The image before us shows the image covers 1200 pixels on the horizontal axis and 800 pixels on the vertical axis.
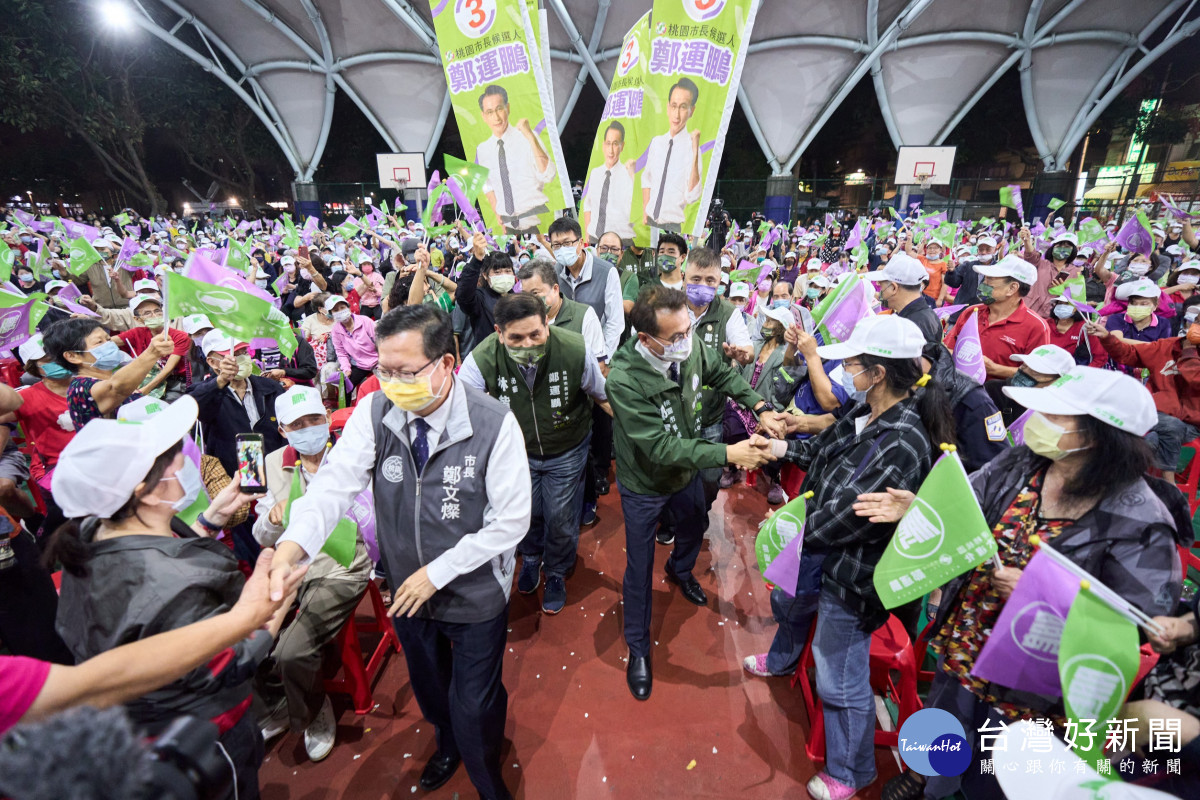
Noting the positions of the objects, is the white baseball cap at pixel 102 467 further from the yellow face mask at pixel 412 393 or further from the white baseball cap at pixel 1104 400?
the white baseball cap at pixel 1104 400

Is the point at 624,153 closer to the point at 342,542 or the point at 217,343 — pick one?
the point at 217,343

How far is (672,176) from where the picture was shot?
5773mm

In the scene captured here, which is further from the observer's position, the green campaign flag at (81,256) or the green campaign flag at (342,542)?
the green campaign flag at (81,256)

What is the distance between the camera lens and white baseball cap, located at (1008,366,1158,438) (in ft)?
5.44

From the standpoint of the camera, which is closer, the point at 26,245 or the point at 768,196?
the point at 26,245

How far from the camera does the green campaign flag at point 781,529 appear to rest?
230cm

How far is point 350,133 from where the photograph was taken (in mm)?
31406

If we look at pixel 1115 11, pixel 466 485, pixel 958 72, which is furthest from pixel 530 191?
pixel 1115 11

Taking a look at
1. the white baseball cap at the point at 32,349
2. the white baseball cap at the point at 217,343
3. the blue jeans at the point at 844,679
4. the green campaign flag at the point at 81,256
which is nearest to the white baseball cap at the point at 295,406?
the white baseball cap at the point at 217,343

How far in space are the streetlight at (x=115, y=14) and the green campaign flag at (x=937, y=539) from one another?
102 feet

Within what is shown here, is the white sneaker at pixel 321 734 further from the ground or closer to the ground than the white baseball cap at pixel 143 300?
closer to the ground

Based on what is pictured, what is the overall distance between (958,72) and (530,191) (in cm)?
2855

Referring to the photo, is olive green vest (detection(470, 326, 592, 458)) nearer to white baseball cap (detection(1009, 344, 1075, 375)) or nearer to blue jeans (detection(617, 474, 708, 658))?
blue jeans (detection(617, 474, 708, 658))

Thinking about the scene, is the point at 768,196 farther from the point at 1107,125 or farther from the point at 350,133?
the point at 350,133
